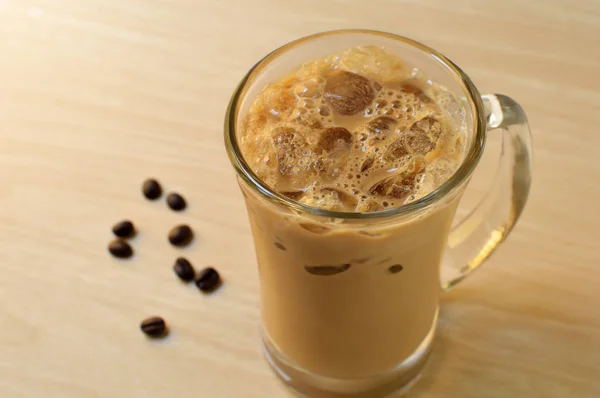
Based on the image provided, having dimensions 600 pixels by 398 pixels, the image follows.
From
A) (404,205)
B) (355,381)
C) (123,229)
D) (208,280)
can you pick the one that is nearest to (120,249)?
(123,229)

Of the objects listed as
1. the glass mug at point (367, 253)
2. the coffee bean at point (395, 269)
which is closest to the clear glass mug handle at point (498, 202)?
the glass mug at point (367, 253)

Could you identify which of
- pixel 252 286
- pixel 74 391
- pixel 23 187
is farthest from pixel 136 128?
pixel 74 391

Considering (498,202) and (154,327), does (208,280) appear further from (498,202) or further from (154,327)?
(498,202)

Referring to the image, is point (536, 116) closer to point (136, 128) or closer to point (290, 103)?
point (290, 103)

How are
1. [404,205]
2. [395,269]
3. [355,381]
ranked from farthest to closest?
[355,381], [395,269], [404,205]

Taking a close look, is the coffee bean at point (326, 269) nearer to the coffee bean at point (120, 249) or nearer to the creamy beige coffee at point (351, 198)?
the creamy beige coffee at point (351, 198)

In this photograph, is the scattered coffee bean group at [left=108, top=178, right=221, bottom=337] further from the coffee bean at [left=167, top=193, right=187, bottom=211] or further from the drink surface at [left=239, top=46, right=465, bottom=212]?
the drink surface at [left=239, top=46, right=465, bottom=212]
